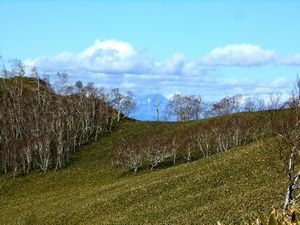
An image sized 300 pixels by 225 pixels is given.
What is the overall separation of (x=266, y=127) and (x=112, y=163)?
31.8 metres

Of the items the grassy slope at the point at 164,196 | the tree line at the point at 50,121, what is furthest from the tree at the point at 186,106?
the grassy slope at the point at 164,196

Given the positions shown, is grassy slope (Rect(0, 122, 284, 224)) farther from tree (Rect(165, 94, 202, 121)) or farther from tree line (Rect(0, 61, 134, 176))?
tree (Rect(165, 94, 202, 121))

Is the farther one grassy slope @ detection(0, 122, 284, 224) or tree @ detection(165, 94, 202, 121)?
tree @ detection(165, 94, 202, 121)

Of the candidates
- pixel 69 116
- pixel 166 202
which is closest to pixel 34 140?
pixel 69 116

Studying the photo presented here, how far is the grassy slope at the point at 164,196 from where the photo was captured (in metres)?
40.1

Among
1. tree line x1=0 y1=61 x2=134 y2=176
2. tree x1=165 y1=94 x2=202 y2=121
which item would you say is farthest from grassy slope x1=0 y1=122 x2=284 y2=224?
tree x1=165 y1=94 x2=202 y2=121

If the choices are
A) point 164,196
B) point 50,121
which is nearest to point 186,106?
point 50,121

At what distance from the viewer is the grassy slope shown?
132 ft

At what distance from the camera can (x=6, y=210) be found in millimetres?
67938

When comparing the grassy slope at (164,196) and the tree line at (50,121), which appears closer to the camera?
the grassy slope at (164,196)

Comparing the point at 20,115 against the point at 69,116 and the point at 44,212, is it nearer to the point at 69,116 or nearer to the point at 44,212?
the point at 69,116

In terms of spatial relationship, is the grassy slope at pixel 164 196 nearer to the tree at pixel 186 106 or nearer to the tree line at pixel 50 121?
the tree line at pixel 50 121

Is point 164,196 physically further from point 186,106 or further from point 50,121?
point 186,106

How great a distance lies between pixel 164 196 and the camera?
51.6 metres
